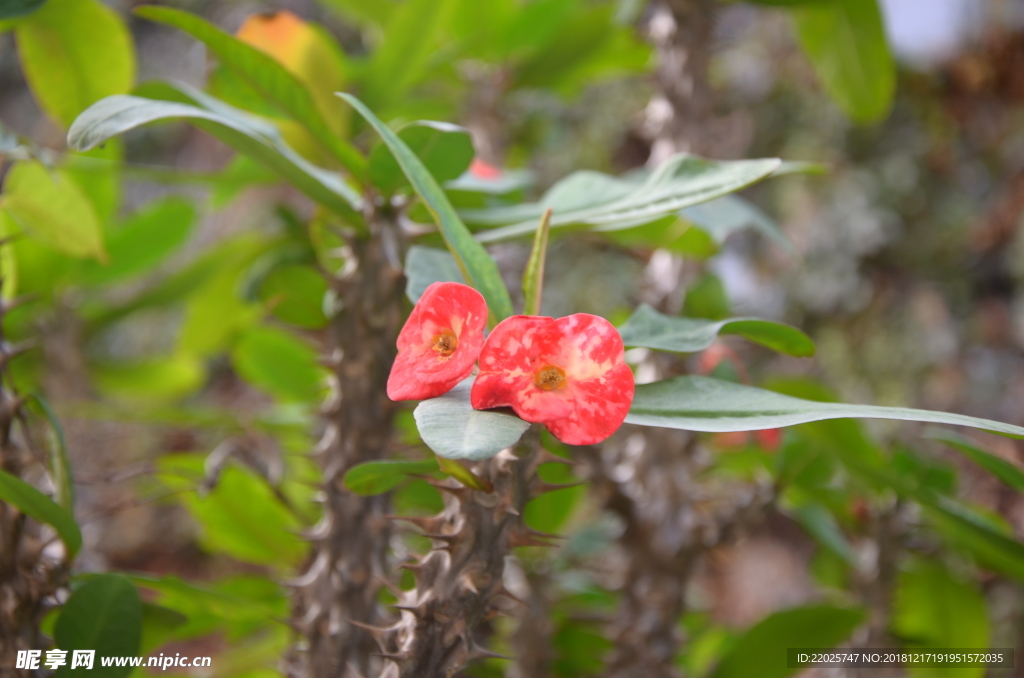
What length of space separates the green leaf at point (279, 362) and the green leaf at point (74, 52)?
1.03 feet

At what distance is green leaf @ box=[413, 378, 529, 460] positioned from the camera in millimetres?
239

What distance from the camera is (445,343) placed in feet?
1.00

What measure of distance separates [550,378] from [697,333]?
11cm

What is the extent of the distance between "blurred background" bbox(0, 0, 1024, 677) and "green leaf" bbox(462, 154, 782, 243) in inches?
5.9

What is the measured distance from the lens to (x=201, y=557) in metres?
2.23

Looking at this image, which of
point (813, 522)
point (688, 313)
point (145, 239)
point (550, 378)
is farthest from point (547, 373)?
point (145, 239)

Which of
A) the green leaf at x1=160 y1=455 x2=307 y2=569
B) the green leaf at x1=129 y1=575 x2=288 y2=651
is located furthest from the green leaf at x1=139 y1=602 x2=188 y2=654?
the green leaf at x1=160 y1=455 x2=307 y2=569

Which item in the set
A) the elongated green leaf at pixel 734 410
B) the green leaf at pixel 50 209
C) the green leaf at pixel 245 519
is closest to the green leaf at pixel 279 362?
the green leaf at pixel 245 519

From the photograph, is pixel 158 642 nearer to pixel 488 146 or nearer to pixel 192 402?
pixel 488 146

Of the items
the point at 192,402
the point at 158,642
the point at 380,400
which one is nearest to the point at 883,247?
the point at 380,400

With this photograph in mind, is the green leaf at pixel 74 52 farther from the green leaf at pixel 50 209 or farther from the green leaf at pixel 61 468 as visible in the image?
the green leaf at pixel 61 468

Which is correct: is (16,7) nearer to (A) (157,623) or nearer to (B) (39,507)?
(B) (39,507)

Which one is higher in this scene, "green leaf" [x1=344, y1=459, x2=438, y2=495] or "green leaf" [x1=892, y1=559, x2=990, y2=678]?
"green leaf" [x1=344, y1=459, x2=438, y2=495]

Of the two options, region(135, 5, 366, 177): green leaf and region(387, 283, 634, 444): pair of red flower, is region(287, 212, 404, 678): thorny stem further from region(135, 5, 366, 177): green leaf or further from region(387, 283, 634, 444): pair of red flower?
region(387, 283, 634, 444): pair of red flower
